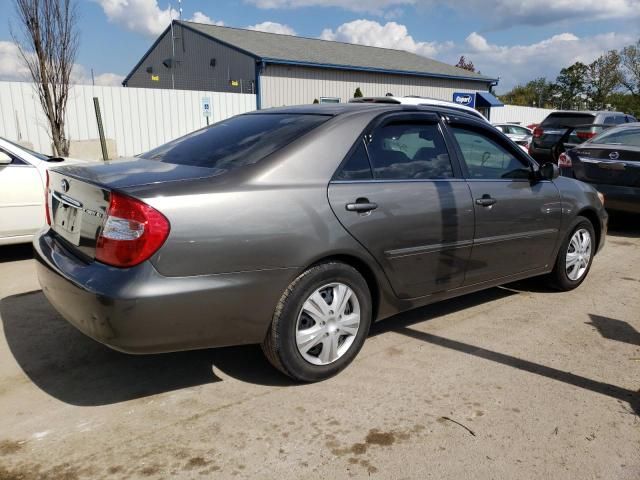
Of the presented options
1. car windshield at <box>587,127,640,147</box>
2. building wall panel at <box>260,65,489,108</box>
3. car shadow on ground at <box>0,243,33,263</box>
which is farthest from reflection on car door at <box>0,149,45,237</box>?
building wall panel at <box>260,65,489,108</box>

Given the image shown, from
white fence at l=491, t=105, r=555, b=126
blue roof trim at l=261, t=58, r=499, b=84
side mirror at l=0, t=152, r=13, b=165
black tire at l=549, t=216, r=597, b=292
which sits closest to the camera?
black tire at l=549, t=216, r=597, b=292

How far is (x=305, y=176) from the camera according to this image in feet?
9.93

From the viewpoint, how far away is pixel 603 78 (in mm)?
52531

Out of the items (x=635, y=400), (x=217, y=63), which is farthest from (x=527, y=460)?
(x=217, y=63)

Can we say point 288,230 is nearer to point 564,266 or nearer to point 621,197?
point 564,266

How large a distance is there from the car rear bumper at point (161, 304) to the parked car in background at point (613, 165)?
6107 mm

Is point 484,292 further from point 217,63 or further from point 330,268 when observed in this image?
point 217,63

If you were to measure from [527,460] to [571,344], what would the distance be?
157cm

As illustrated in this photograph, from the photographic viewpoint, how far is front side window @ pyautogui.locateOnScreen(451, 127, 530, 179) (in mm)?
3975

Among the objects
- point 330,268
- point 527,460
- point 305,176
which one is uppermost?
point 305,176

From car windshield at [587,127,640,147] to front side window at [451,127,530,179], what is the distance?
4144mm

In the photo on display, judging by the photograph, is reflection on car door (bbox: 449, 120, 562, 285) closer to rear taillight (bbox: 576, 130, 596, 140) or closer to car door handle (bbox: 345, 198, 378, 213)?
car door handle (bbox: 345, 198, 378, 213)

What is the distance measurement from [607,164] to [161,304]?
269 inches

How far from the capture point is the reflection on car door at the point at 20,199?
5.63 m
